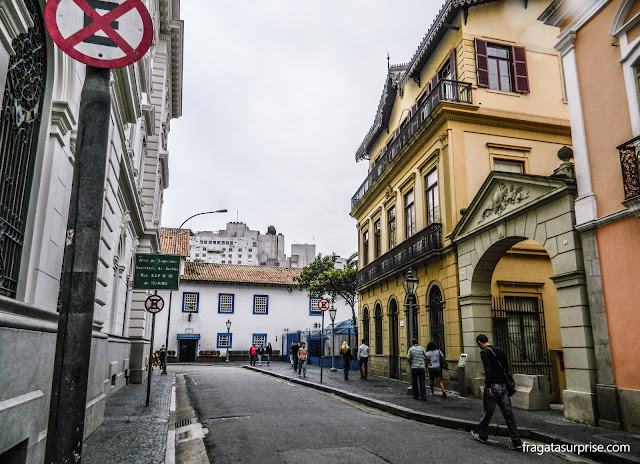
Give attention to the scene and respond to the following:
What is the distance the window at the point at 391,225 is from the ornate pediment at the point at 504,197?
6.92 meters

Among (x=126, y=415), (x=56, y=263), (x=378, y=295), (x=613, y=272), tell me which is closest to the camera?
(x=56, y=263)

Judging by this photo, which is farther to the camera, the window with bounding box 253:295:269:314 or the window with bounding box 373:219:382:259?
the window with bounding box 253:295:269:314

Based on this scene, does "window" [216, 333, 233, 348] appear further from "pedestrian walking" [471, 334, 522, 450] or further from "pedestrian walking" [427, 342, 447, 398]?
"pedestrian walking" [471, 334, 522, 450]

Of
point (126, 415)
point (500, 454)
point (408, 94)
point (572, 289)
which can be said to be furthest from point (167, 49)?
point (500, 454)

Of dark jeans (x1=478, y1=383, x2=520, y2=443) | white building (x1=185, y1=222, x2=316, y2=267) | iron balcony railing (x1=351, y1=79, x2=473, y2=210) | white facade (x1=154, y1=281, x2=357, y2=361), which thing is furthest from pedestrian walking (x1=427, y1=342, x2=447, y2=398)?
white building (x1=185, y1=222, x2=316, y2=267)

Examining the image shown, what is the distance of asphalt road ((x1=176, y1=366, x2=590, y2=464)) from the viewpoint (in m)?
6.85

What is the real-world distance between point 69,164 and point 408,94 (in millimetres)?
Result: 18061

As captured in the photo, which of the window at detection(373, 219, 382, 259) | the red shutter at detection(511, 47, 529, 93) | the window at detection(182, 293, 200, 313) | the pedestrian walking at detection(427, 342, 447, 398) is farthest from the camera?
the window at detection(182, 293, 200, 313)

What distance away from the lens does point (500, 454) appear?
7215 mm

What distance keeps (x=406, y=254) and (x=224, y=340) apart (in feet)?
97.0

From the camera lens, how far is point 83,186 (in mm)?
2570

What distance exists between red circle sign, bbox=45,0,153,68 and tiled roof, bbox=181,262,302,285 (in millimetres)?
42847

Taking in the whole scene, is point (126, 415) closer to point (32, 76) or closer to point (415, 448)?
point (415, 448)

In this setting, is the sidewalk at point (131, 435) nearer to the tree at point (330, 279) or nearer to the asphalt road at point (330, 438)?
the asphalt road at point (330, 438)
